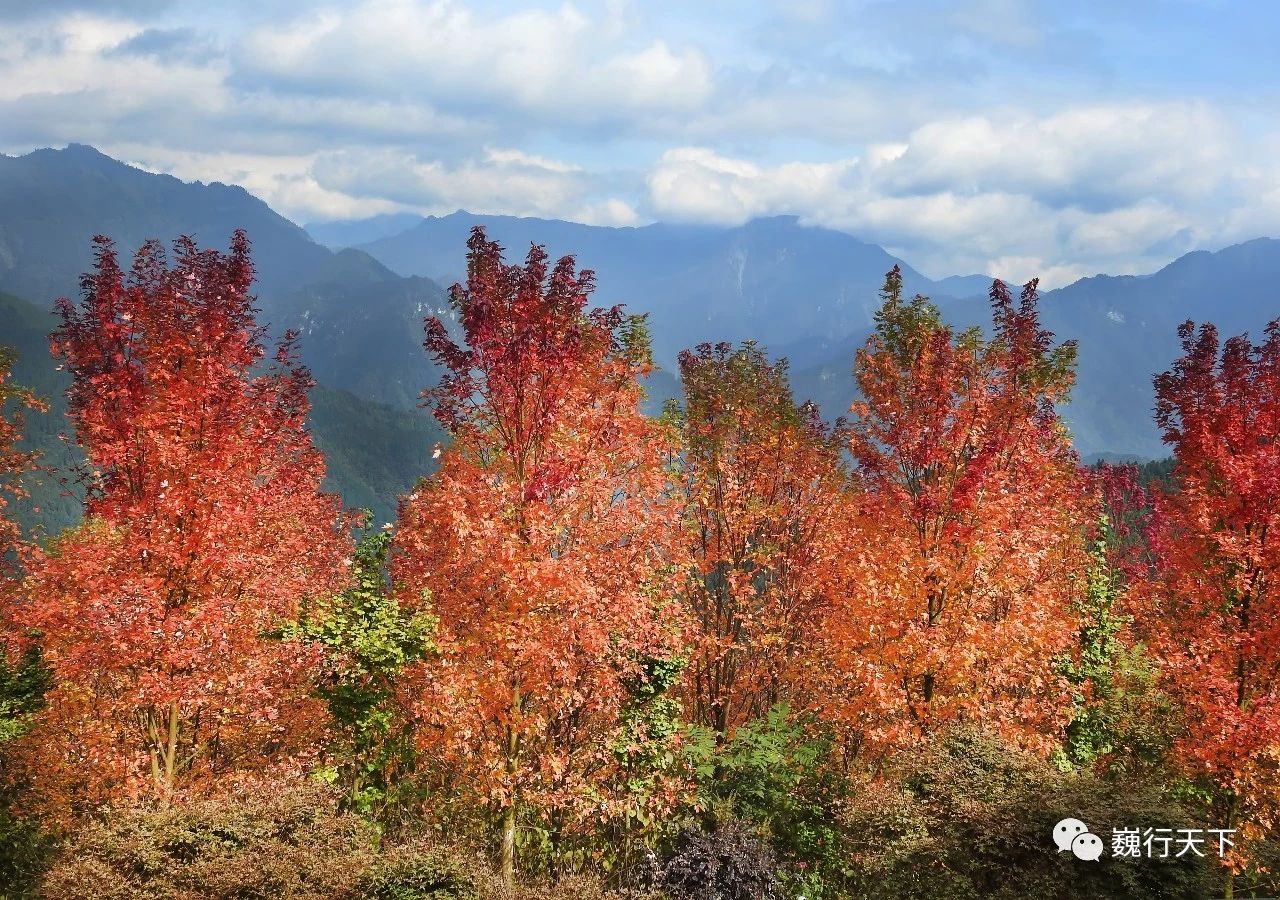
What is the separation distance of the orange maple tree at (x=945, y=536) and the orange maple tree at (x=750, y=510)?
352cm

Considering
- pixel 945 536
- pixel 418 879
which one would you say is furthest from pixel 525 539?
pixel 945 536

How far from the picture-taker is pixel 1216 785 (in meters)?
18.3

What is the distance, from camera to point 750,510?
72.4ft

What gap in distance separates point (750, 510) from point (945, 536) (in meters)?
5.72

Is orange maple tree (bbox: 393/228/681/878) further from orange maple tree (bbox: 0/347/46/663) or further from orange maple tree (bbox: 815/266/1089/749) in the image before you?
orange maple tree (bbox: 0/347/46/663)

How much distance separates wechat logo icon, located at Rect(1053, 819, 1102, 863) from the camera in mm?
11984

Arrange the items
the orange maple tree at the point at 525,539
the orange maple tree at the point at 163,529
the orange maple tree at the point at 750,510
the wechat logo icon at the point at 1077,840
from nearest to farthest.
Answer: the wechat logo icon at the point at 1077,840 < the orange maple tree at the point at 163,529 < the orange maple tree at the point at 525,539 < the orange maple tree at the point at 750,510

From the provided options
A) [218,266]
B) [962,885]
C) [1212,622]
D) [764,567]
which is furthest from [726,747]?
[218,266]

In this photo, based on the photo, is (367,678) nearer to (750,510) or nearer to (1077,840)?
(750,510)

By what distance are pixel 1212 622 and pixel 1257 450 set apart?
362cm

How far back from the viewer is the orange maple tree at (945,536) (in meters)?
16.8

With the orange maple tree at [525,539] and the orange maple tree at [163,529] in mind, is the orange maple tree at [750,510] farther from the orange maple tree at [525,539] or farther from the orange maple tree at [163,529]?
the orange maple tree at [163,529]

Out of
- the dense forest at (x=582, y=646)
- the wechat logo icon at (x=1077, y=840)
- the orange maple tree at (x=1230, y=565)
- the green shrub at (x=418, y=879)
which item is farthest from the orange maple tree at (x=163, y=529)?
the orange maple tree at (x=1230, y=565)

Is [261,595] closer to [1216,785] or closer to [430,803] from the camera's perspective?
[430,803]
